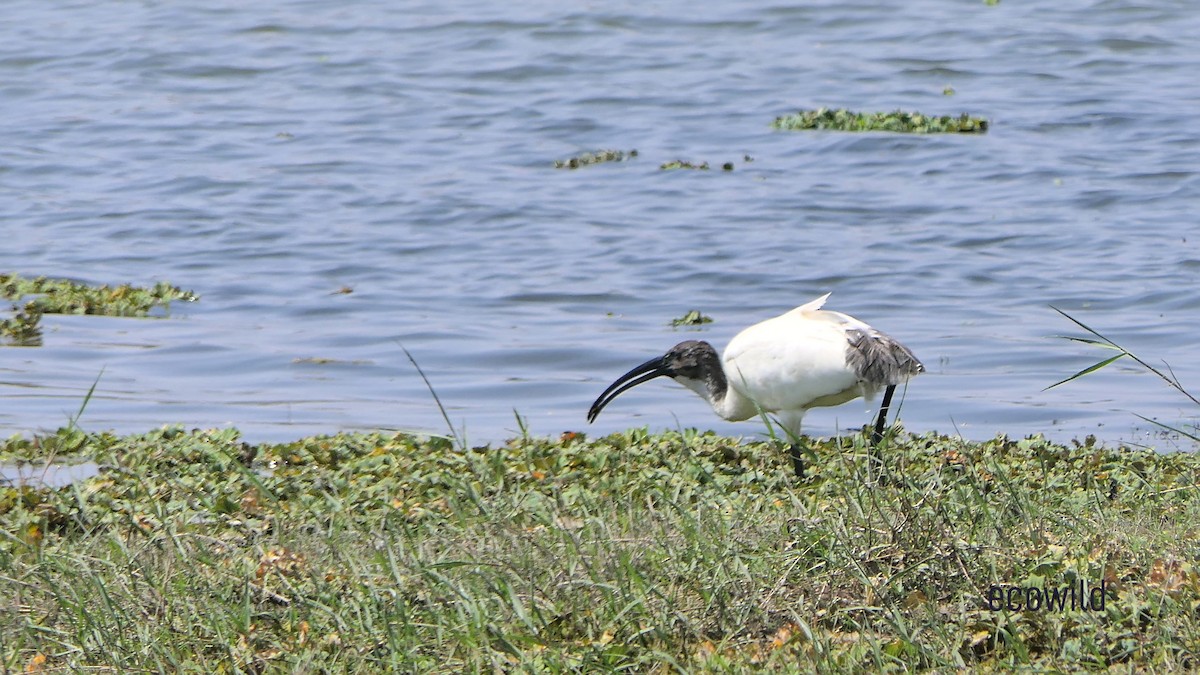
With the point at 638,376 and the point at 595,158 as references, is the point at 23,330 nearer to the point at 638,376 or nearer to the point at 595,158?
the point at 638,376

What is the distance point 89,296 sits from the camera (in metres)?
11.7

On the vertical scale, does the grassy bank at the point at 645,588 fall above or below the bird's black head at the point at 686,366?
above

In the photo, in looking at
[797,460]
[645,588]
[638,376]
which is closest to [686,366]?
[638,376]

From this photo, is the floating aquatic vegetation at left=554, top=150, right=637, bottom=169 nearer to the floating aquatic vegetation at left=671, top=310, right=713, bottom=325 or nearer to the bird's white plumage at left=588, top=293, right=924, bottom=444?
the floating aquatic vegetation at left=671, top=310, right=713, bottom=325

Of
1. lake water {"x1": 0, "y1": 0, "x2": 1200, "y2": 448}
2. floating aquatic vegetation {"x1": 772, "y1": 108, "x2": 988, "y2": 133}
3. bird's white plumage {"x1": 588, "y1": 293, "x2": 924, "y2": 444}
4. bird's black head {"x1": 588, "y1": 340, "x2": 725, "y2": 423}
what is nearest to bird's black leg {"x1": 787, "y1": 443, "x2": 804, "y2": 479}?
bird's white plumage {"x1": 588, "y1": 293, "x2": 924, "y2": 444}

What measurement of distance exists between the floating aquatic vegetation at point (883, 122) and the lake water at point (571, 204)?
202 mm

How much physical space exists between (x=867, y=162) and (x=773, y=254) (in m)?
3.57

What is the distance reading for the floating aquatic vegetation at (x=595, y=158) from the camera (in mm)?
17094

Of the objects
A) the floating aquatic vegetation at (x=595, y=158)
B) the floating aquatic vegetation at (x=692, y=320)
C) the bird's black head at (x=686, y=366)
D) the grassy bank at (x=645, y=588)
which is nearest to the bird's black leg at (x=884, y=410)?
the bird's black head at (x=686, y=366)

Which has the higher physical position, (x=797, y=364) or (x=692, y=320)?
(x=797, y=364)

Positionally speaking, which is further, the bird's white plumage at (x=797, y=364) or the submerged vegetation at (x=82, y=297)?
the submerged vegetation at (x=82, y=297)

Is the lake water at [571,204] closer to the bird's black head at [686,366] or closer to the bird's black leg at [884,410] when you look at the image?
the bird's black head at [686,366]

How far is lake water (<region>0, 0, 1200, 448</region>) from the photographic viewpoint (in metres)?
9.85

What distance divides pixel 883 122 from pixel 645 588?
14.0 m
